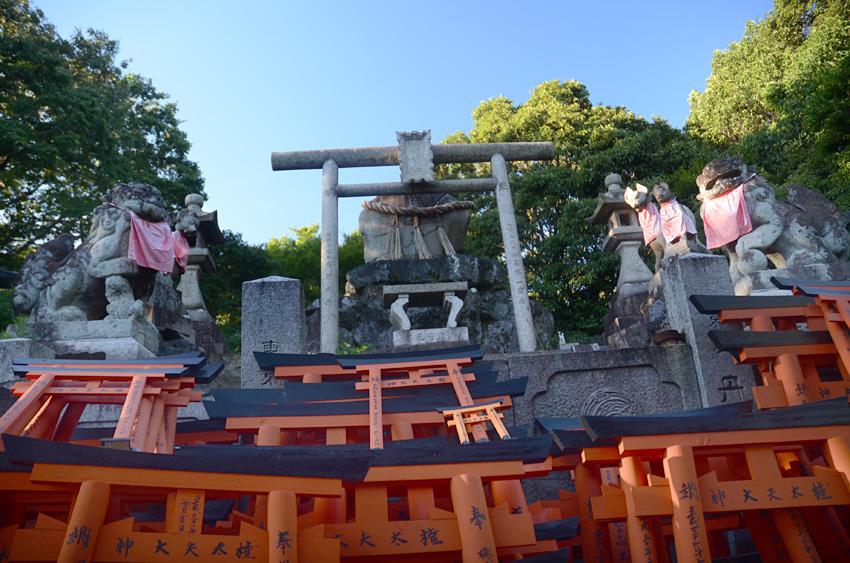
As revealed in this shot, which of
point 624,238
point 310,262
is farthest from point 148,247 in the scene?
point 310,262

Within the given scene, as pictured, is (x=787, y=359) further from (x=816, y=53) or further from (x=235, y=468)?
(x=816, y=53)

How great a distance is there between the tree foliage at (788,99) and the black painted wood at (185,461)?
1460cm

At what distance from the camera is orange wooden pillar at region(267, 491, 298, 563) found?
2668 mm

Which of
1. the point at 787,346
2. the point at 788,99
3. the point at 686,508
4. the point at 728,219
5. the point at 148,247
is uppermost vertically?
the point at 788,99

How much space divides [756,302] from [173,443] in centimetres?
449

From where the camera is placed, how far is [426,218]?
1112cm

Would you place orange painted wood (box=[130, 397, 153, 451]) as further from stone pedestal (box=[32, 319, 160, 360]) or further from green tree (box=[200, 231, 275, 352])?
green tree (box=[200, 231, 275, 352])

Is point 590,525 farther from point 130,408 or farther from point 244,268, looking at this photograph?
point 244,268

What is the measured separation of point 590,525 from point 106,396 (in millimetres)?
3201

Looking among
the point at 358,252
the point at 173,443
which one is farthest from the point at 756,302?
the point at 358,252

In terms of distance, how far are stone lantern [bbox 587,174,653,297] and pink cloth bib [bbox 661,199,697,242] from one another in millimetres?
1375

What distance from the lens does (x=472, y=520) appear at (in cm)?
298

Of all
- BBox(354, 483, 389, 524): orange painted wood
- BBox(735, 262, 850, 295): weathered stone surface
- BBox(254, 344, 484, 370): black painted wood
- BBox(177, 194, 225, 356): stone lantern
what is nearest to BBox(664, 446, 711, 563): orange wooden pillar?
BBox(354, 483, 389, 524): orange painted wood

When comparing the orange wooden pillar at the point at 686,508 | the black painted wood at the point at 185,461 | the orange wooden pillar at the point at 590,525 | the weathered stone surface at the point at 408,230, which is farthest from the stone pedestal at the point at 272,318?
the weathered stone surface at the point at 408,230
